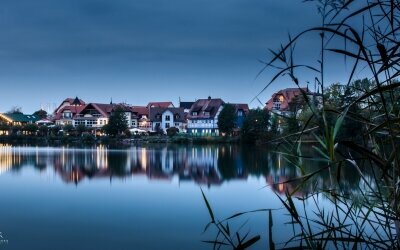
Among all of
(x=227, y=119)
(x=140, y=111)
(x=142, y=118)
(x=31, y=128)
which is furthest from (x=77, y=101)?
(x=227, y=119)

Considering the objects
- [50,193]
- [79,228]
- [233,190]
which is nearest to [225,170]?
[233,190]

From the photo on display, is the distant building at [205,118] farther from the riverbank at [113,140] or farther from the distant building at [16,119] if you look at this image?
the distant building at [16,119]

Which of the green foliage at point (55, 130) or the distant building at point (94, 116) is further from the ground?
the distant building at point (94, 116)

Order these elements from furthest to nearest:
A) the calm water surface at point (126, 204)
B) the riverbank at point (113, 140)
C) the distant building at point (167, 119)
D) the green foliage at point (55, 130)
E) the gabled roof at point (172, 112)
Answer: the gabled roof at point (172, 112) → the distant building at point (167, 119) → the green foliage at point (55, 130) → the riverbank at point (113, 140) → the calm water surface at point (126, 204)

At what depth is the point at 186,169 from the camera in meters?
26.4

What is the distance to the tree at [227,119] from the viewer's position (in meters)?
60.9

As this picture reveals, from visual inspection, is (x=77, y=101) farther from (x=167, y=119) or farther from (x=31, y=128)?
(x=167, y=119)

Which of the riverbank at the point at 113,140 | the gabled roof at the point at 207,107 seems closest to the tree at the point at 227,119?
the riverbank at the point at 113,140

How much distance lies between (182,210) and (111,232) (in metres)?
3.17

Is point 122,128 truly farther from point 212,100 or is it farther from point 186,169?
point 186,169

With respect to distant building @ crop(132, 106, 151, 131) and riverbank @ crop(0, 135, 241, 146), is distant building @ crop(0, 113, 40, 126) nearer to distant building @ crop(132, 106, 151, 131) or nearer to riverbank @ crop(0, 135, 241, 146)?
riverbank @ crop(0, 135, 241, 146)

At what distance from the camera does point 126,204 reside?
14523mm

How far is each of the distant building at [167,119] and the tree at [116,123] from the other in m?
9.68

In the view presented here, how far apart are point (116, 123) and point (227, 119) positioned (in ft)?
Answer: 50.6
